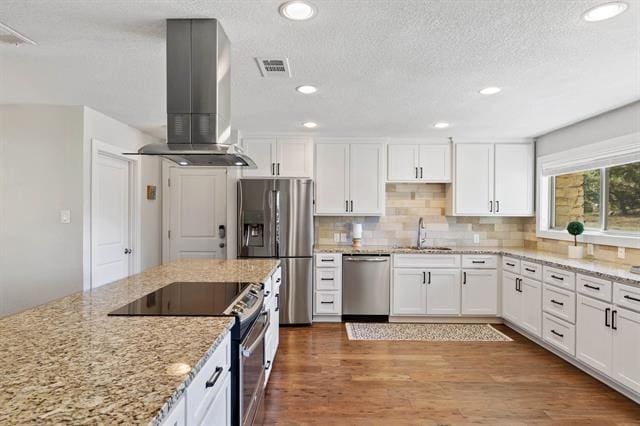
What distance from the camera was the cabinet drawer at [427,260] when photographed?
4.55m

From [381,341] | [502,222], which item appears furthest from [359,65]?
[502,222]

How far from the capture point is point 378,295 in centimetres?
459

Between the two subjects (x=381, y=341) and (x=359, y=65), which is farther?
(x=381, y=341)

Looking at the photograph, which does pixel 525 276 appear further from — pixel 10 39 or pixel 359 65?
pixel 10 39

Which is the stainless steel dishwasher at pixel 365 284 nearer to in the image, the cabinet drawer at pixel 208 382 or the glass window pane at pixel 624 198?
the glass window pane at pixel 624 198

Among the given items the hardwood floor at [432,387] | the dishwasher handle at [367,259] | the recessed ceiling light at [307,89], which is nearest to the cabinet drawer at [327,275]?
the dishwasher handle at [367,259]

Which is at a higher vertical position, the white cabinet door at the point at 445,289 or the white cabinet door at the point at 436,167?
the white cabinet door at the point at 436,167

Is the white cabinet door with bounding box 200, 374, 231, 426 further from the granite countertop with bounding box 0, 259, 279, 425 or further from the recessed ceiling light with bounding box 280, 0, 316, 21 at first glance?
the recessed ceiling light with bounding box 280, 0, 316, 21

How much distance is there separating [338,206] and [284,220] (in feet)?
2.47

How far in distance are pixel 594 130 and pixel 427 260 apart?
2.12m

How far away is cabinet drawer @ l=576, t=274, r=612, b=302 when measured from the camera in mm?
2783

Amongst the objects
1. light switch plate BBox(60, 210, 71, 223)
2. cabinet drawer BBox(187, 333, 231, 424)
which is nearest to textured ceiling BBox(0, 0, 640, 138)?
light switch plate BBox(60, 210, 71, 223)

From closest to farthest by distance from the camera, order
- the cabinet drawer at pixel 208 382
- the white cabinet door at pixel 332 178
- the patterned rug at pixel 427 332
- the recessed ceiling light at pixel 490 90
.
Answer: the cabinet drawer at pixel 208 382 < the recessed ceiling light at pixel 490 90 < the patterned rug at pixel 427 332 < the white cabinet door at pixel 332 178

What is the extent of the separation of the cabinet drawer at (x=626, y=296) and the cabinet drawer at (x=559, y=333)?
594mm
